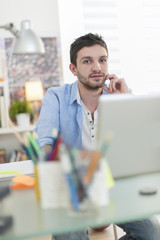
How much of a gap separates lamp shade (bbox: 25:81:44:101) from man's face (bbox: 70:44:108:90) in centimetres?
181

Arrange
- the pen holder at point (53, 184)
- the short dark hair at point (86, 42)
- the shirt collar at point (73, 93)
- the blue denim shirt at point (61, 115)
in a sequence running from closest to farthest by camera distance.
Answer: the pen holder at point (53, 184) → the blue denim shirt at point (61, 115) → the shirt collar at point (73, 93) → the short dark hair at point (86, 42)

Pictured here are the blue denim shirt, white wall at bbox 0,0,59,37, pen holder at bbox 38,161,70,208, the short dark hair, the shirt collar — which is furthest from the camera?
white wall at bbox 0,0,59,37

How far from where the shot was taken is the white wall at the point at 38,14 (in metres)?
4.07

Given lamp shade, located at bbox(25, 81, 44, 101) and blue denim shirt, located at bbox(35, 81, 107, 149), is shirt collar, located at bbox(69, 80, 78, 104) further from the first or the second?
lamp shade, located at bbox(25, 81, 44, 101)

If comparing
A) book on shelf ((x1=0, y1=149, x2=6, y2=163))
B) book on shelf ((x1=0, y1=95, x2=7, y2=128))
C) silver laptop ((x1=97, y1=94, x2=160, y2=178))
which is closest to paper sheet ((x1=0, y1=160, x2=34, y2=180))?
silver laptop ((x1=97, y1=94, x2=160, y2=178))

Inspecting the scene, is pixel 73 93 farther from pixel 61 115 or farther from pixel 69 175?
pixel 69 175

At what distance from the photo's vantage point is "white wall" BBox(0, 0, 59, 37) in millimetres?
4070

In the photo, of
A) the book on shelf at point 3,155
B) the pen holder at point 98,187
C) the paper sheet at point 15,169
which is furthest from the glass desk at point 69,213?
the book on shelf at point 3,155

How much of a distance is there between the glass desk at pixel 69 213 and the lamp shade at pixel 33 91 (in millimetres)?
2887

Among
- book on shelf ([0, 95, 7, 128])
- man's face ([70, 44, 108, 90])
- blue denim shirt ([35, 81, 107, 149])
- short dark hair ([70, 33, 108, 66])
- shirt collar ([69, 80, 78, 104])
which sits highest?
short dark hair ([70, 33, 108, 66])

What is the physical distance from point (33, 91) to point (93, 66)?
1.91 m

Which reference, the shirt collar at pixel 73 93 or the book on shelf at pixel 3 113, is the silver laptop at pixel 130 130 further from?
the book on shelf at pixel 3 113

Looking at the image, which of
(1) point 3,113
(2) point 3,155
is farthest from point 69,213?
(2) point 3,155

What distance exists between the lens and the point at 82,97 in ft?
7.34
